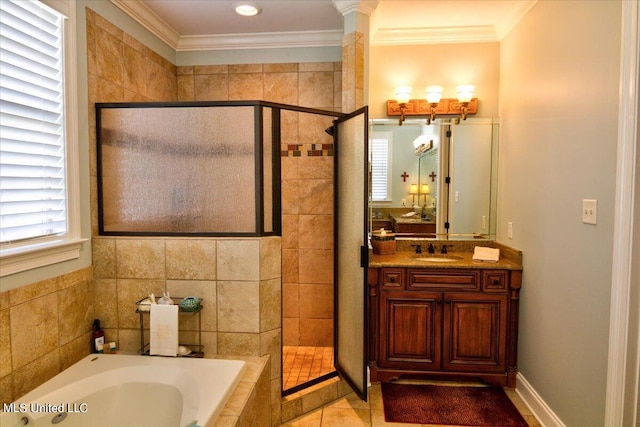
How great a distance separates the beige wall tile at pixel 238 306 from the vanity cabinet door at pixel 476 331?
136 centimetres

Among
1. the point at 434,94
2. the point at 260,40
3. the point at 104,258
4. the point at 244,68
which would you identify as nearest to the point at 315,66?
the point at 260,40

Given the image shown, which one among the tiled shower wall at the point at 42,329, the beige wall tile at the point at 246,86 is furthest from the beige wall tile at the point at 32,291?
the beige wall tile at the point at 246,86

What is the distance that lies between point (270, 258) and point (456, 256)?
1588mm

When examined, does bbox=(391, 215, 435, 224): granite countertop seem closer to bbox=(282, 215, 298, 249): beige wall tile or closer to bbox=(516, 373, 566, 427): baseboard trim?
bbox=(282, 215, 298, 249): beige wall tile

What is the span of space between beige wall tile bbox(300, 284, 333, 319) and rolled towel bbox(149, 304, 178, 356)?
1.33 m

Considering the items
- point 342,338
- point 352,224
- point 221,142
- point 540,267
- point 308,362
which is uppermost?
point 221,142

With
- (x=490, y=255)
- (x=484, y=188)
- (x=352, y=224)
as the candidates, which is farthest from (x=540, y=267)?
(x=352, y=224)

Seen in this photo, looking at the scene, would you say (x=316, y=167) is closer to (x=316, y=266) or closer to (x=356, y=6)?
(x=316, y=266)

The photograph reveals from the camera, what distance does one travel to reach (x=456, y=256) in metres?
2.88

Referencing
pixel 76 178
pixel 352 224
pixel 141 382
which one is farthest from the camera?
pixel 352 224

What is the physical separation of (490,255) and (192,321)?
2149 millimetres

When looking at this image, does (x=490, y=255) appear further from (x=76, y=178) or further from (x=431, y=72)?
(x=76, y=178)

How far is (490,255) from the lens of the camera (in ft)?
8.71

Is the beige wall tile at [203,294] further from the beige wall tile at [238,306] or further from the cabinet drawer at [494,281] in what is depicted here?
the cabinet drawer at [494,281]
